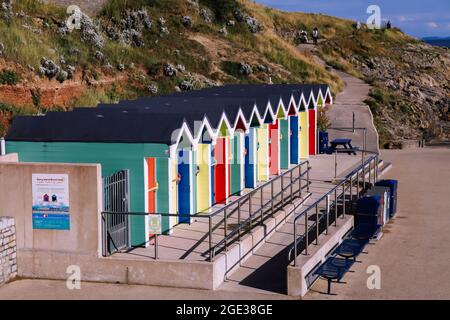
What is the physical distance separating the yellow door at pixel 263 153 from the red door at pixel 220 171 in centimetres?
304

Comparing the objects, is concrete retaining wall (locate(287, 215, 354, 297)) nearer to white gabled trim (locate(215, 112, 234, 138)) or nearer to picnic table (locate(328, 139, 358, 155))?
white gabled trim (locate(215, 112, 234, 138))

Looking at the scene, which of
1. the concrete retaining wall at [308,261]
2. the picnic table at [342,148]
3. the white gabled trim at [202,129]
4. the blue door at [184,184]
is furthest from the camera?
the picnic table at [342,148]

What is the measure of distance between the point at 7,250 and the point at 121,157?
2.85 m

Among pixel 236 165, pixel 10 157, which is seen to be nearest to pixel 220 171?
pixel 236 165

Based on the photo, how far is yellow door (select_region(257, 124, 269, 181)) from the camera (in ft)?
74.0

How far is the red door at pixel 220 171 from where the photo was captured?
19.5 meters

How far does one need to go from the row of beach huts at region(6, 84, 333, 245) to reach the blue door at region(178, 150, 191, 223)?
0.07 feet

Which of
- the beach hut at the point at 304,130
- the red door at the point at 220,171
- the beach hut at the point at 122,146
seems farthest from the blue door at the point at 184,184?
the beach hut at the point at 304,130

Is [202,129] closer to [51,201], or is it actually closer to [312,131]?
[51,201]

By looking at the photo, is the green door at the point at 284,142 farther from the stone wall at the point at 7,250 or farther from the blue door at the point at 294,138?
the stone wall at the point at 7,250

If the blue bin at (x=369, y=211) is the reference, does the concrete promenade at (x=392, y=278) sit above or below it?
below

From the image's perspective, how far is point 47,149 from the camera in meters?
16.0
